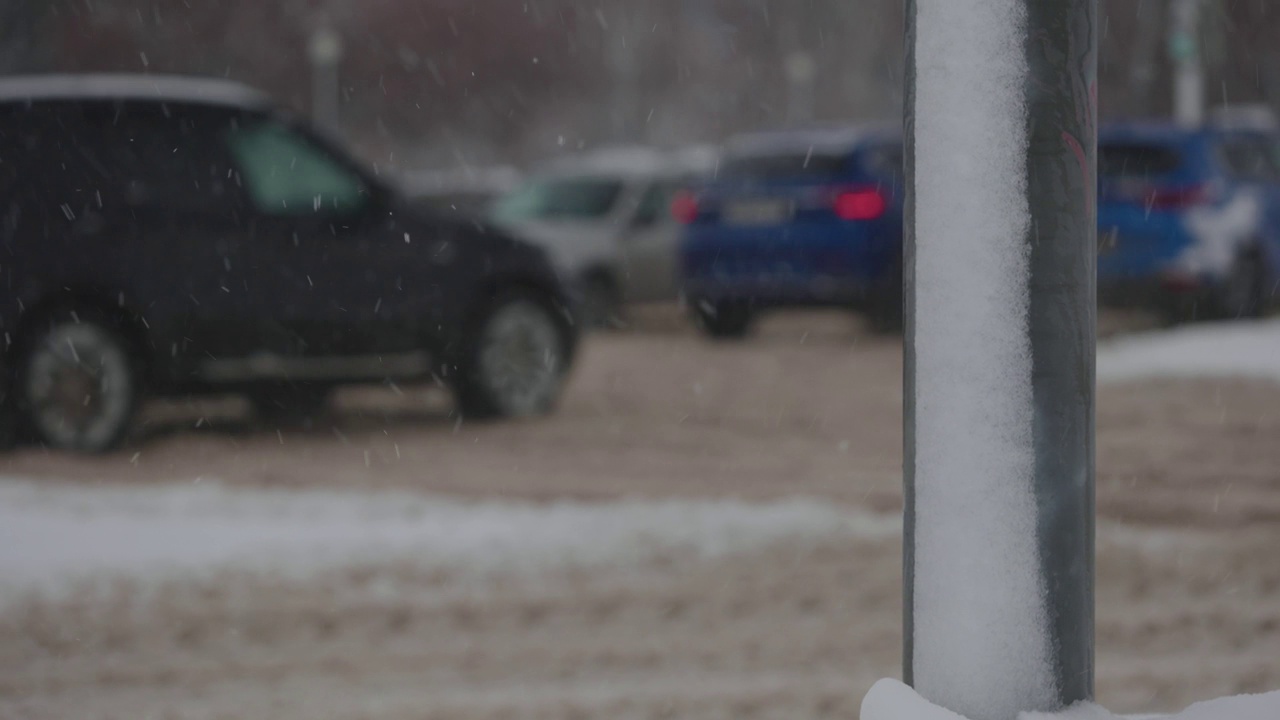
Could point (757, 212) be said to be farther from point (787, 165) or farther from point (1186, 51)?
point (1186, 51)

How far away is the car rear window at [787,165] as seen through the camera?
14531mm

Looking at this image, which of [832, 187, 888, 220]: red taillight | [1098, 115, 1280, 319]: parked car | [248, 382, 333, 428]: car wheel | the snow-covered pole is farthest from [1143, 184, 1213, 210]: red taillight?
the snow-covered pole

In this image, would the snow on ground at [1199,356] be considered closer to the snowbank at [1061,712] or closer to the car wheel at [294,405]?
the car wheel at [294,405]

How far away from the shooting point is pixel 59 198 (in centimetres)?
858

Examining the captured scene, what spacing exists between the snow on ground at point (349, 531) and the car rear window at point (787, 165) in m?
7.85

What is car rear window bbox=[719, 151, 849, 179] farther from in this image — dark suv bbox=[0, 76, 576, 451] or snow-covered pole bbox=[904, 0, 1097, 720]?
snow-covered pole bbox=[904, 0, 1097, 720]

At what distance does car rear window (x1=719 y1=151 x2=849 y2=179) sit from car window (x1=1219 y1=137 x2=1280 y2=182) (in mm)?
3301

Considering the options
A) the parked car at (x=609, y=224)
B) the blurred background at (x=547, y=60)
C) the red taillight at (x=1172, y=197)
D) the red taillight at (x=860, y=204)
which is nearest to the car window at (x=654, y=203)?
the parked car at (x=609, y=224)

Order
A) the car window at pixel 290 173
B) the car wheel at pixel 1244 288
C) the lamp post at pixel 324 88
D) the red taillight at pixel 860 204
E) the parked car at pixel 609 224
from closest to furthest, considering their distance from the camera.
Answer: the car window at pixel 290 173 < the red taillight at pixel 860 204 < the car wheel at pixel 1244 288 < the parked car at pixel 609 224 < the lamp post at pixel 324 88

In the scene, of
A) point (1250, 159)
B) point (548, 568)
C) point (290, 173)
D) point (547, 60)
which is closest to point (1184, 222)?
point (1250, 159)

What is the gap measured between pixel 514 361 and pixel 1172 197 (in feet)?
22.3

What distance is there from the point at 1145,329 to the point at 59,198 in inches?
423

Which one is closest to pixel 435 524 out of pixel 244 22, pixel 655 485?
pixel 655 485

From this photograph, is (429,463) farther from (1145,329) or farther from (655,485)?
(1145,329)
